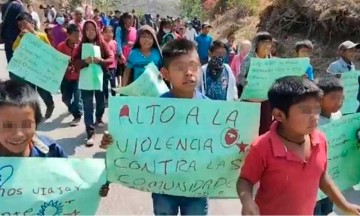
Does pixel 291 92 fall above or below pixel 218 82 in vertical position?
above

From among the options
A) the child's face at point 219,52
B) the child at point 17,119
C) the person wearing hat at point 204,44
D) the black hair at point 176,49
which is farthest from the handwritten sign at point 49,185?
the person wearing hat at point 204,44

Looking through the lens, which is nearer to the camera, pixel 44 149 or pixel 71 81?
pixel 44 149

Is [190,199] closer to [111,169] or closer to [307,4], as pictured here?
[111,169]

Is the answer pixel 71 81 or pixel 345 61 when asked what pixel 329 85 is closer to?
pixel 345 61

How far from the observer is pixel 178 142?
9.29 feet

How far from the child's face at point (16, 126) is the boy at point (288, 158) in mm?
987

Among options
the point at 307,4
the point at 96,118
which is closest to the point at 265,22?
the point at 307,4

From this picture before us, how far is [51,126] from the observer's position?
7.39 meters

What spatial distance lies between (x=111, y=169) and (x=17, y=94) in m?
0.65

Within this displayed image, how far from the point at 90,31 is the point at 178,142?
12.4 feet

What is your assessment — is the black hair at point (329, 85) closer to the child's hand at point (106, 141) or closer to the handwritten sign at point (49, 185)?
the child's hand at point (106, 141)

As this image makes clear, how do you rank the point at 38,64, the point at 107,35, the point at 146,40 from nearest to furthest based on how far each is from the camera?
the point at 38,64, the point at 146,40, the point at 107,35

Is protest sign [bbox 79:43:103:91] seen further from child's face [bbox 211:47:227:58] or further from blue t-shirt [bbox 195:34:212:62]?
blue t-shirt [bbox 195:34:212:62]

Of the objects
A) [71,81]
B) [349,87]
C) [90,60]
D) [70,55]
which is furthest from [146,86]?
[71,81]
